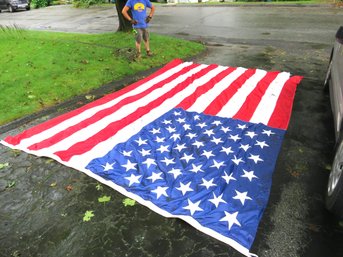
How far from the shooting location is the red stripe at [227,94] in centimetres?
583

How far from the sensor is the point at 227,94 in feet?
21.2

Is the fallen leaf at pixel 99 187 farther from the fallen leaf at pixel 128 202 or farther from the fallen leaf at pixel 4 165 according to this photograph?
the fallen leaf at pixel 4 165

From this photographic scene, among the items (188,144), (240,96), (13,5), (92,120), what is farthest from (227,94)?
(13,5)

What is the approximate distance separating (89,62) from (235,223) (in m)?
7.18

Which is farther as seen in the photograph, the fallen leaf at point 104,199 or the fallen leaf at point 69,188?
the fallen leaf at point 69,188

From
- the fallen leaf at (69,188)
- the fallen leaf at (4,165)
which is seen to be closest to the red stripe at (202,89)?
the fallen leaf at (69,188)

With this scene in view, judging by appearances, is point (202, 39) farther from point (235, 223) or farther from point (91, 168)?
point (235, 223)

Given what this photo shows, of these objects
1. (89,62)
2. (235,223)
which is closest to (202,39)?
(89,62)

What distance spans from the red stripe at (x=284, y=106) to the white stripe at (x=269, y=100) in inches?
A: 3.2

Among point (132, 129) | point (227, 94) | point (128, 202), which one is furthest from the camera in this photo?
point (227, 94)

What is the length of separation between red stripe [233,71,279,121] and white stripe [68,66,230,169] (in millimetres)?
1313

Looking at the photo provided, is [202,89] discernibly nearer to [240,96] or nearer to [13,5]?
[240,96]

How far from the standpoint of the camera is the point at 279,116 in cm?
541

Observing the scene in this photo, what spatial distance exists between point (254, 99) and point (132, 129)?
2745mm
